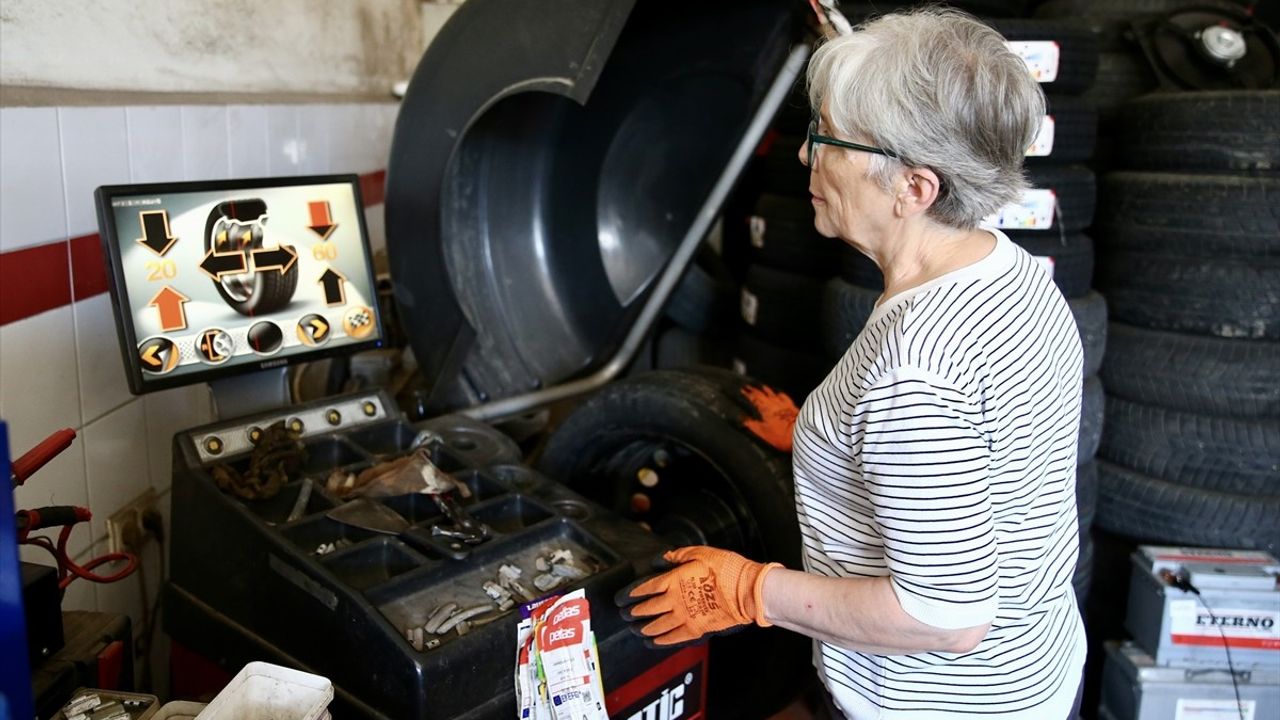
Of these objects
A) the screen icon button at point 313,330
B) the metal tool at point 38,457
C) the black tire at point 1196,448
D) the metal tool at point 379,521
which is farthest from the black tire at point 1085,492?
the metal tool at point 38,457

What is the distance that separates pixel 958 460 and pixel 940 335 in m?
0.13

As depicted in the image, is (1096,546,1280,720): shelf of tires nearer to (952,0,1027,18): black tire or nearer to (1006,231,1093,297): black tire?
(1006,231,1093,297): black tire

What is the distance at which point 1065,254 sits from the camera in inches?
85.6

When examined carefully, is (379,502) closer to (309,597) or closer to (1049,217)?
(309,597)

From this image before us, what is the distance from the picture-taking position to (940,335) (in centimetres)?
107

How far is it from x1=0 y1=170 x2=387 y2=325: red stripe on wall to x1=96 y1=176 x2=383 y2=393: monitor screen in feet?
0.31

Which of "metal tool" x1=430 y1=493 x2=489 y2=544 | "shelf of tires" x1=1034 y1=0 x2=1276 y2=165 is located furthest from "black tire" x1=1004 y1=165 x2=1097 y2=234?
"metal tool" x1=430 y1=493 x2=489 y2=544

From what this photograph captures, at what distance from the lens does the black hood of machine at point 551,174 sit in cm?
209

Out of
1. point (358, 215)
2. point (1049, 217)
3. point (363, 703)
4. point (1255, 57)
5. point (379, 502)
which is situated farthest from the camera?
point (1255, 57)

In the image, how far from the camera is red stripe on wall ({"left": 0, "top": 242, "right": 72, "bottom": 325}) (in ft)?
5.26

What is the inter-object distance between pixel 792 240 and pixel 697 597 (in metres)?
1.37

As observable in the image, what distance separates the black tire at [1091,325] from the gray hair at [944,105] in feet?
3.65

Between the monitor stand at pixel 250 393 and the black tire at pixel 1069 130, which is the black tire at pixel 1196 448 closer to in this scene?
the black tire at pixel 1069 130

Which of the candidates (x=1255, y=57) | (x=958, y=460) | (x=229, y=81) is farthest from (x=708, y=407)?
(x=1255, y=57)
